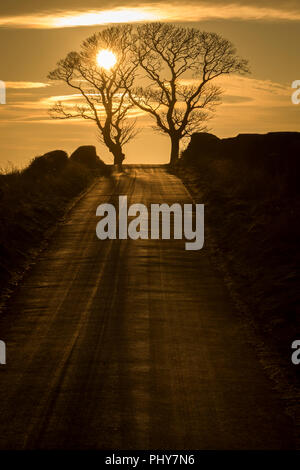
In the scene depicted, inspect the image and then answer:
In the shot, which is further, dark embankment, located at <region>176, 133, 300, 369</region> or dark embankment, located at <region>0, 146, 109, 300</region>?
dark embankment, located at <region>0, 146, 109, 300</region>

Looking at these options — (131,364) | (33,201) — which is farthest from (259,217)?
(131,364)

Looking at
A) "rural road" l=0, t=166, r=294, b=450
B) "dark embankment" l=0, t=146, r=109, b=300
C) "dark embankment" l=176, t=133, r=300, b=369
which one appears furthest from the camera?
"dark embankment" l=0, t=146, r=109, b=300

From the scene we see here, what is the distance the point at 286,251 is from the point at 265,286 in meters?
2.94

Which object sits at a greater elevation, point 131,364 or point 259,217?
point 259,217

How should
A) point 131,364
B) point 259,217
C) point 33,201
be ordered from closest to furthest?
point 131,364 → point 259,217 → point 33,201

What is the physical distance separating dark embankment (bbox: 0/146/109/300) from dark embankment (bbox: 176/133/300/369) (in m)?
5.81

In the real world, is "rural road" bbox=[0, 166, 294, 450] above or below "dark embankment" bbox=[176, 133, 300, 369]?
below

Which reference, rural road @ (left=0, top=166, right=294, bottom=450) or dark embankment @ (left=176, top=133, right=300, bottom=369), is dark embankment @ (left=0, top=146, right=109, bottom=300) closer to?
rural road @ (left=0, top=166, right=294, bottom=450)

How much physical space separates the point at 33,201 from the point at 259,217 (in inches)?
395

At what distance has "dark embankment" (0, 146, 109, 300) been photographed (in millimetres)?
21141

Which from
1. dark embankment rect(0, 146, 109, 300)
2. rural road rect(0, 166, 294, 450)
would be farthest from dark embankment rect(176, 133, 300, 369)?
dark embankment rect(0, 146, 109, 300)

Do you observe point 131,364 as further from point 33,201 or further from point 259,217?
point 33,201

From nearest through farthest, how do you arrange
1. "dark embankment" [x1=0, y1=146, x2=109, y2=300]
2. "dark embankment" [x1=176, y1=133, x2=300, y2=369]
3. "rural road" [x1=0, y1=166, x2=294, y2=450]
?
"rural road" [x1=0, y1=166, x2=294, y2=450]
"dark embankment" [x1=176, y1=133, x2=300, y2=369]
"dark embankment" [x1=0, y1=146, x2=109, y2=300]

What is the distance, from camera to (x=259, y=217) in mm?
25719
